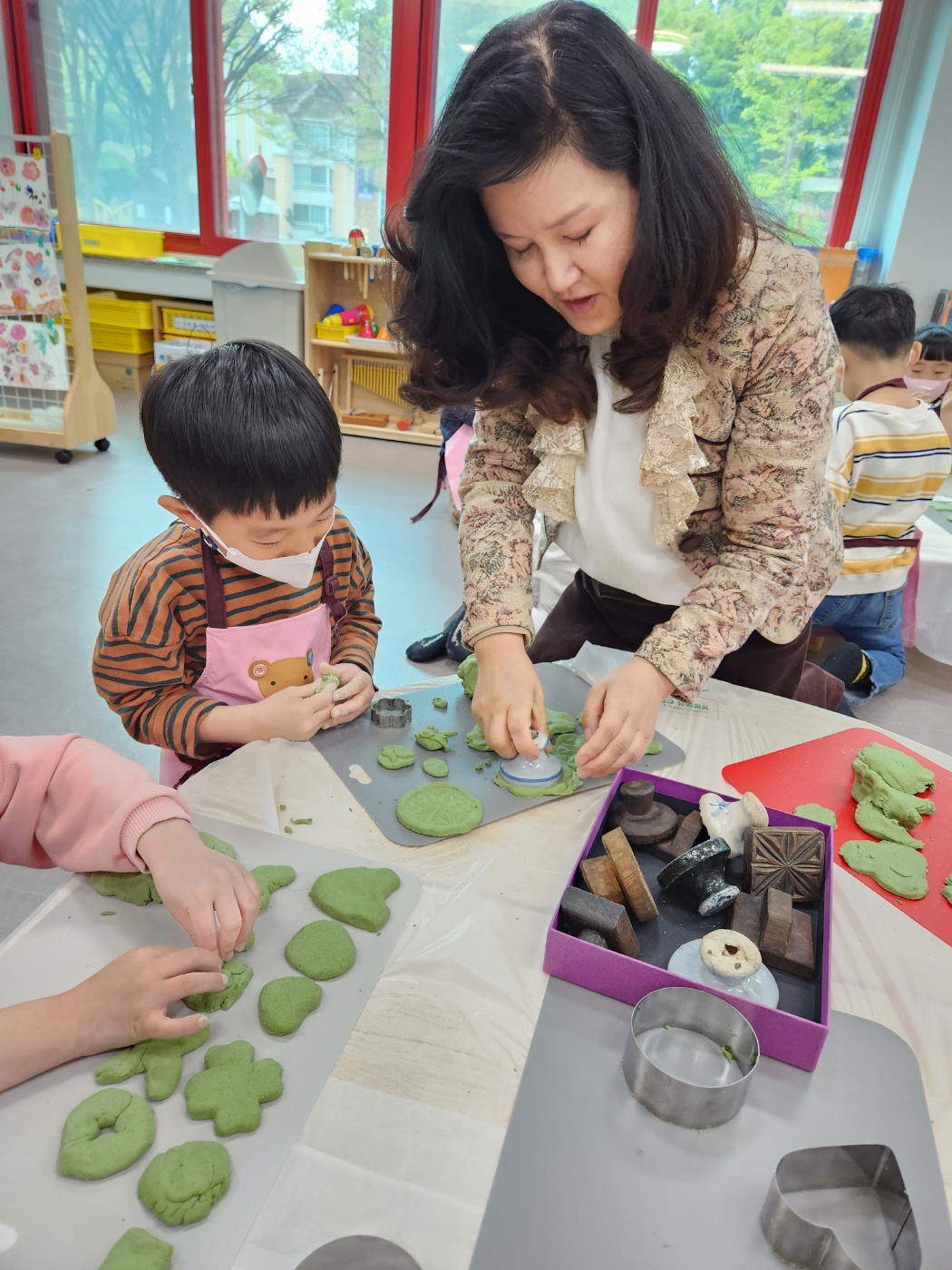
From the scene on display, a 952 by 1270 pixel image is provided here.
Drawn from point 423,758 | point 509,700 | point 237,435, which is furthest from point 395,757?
point 237,435

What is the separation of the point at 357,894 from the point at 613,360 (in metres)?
0.73

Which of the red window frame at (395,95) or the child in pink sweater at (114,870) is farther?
the red window frame at (395,95)

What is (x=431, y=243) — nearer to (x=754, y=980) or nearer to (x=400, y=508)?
(x=754, y=980)

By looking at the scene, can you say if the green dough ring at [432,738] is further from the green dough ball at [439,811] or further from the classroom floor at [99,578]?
the classroom floor at [99,578]

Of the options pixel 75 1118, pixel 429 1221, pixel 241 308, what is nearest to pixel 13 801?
pixel 75 1118

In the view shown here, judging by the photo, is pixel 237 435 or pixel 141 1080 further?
pixel 237 435

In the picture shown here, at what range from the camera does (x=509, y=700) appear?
989 millimetres

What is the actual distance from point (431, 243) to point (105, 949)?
837 mm

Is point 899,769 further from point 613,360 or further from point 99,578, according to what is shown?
point 99,578

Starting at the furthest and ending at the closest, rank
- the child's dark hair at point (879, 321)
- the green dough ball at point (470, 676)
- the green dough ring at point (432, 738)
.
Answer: the child's dark hair at point (879, 321), the green dough ball at point (470, 676), the green dough ring at point (432, 738)

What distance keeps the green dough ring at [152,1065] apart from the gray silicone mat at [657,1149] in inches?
9.8

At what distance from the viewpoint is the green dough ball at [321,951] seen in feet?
2.41

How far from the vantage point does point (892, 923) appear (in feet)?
2.85

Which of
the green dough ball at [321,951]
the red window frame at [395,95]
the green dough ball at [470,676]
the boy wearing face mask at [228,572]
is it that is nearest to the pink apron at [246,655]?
the boy wearing face mask at [228,572]
